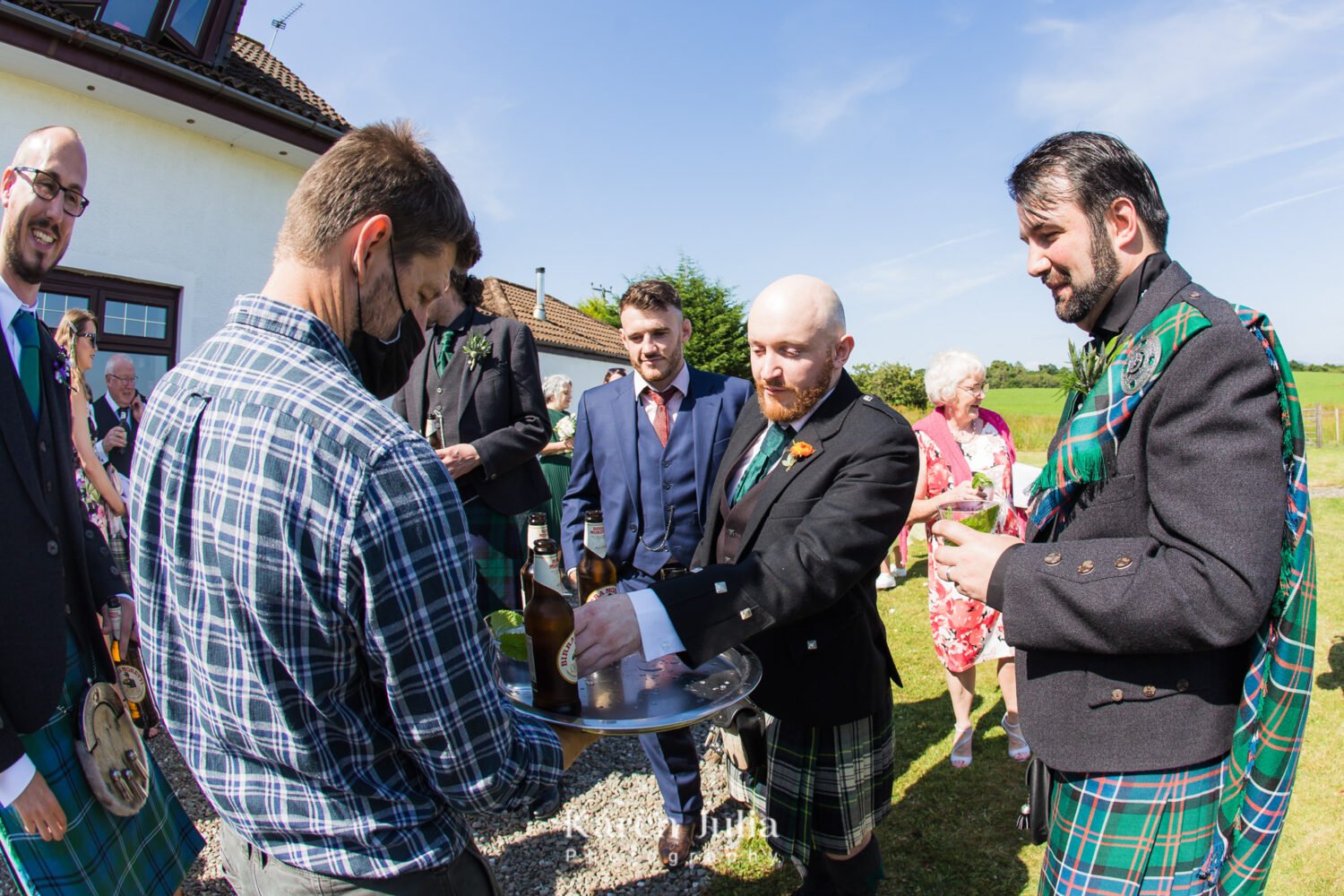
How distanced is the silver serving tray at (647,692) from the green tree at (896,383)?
128 ft

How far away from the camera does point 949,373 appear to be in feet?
17.0

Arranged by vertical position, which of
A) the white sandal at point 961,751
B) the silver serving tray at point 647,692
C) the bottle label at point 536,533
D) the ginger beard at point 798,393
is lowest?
the white sandal at point 961,751

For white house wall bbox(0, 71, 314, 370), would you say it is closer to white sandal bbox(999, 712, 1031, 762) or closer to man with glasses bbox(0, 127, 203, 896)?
→ man with glasses bbox(0, 127, 203, 896)

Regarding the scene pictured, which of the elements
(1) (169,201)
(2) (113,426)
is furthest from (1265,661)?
(1) (169,201)

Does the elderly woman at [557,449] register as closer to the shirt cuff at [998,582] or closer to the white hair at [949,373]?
the white hair at [949,373]

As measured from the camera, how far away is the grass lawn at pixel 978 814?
349cm

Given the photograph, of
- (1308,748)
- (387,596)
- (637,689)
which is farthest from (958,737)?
(387,596)

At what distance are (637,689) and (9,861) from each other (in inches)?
66.6

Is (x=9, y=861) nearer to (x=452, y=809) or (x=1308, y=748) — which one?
(x=452, y=809)

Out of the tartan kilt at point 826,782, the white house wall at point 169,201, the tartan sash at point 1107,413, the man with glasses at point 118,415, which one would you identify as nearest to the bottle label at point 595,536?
the tartan kilt at point 826,782

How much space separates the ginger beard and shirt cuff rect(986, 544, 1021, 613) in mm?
918

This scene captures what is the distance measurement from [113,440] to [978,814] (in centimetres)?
696

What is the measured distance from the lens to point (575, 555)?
375cm

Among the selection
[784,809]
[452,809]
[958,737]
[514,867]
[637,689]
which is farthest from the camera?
[958,737]
